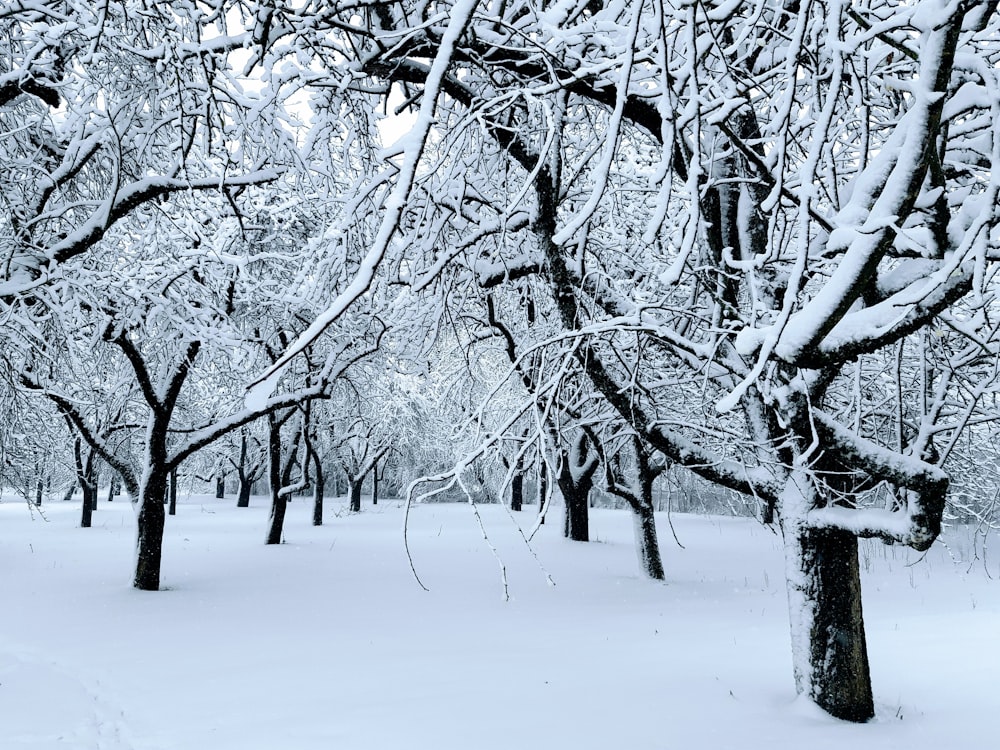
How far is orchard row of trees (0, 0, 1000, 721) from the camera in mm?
1817

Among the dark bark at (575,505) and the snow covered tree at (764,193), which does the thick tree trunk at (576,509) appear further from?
the snow covered tree at (764,193)

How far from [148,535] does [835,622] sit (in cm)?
988

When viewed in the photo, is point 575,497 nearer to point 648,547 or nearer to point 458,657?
point 648,547

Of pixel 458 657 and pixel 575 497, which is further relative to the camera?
pixel 575 497

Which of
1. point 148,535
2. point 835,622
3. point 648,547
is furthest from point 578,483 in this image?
point 835,622

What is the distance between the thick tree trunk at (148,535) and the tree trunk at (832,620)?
9.45 meters

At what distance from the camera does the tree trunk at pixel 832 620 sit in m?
4.91

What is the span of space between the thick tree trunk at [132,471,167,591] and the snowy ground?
39cm

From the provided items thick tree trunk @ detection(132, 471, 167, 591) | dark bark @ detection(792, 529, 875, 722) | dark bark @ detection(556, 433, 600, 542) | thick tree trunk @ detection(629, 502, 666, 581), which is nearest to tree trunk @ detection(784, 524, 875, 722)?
dark bark @ detection(792, 529, 875, 722)

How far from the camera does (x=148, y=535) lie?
10922 mm

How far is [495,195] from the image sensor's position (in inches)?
263

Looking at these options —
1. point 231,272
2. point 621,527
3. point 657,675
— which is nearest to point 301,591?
point 231,272

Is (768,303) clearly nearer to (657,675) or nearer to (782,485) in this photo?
(782,485)

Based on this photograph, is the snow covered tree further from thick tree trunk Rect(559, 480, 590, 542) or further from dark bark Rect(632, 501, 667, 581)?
thick tree trunk Rect(559, 480, 590, 542)
